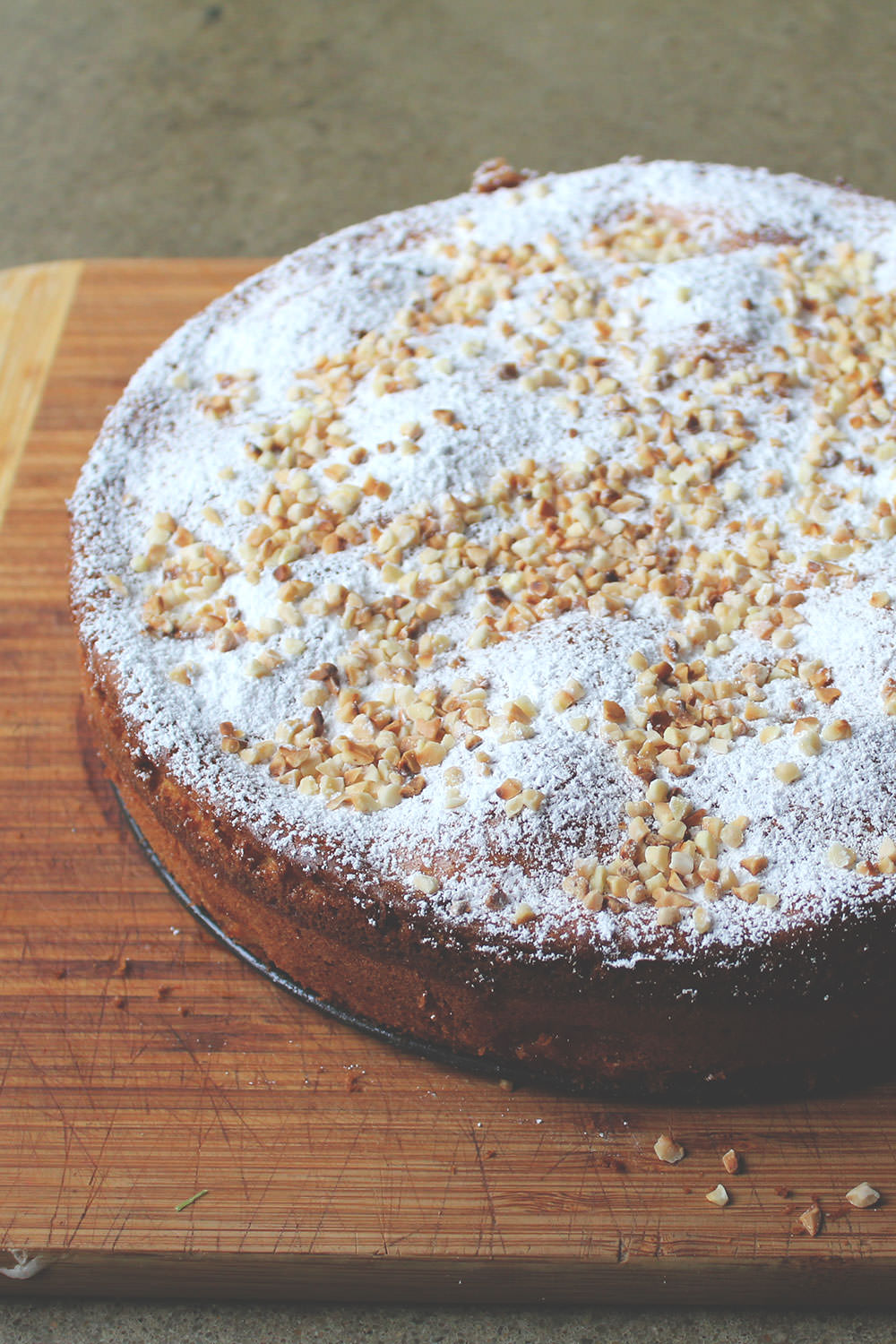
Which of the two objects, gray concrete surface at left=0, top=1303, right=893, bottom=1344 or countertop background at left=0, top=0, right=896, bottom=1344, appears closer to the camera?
gray concrete surface at left=0, top=1303, right=893, bottom=1344

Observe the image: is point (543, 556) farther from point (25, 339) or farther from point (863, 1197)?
point (25, 339)

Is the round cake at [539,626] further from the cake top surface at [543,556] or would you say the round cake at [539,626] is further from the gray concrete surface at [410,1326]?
the gray concrete surface at [410,1326]

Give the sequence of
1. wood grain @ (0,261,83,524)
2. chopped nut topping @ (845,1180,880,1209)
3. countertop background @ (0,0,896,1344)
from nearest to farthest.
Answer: chopped nut topping @ (845,1180,880,1209) < wood grain @ (0,261,83,524) < countertop background @ (0,0,896,1344)

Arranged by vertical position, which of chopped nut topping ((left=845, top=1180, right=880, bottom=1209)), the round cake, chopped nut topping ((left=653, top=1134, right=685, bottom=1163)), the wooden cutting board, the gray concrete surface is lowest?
the gray concrete surface

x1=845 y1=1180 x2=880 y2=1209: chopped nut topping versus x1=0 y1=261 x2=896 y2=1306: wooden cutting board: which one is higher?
x1=845 y1=1180 x2=880 y2=1209: chopped nut topping

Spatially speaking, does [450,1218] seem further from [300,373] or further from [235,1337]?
[300,373]

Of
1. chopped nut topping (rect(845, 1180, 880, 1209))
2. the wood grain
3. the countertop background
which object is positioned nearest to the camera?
chopped nut topping (rect(845, 1180, 880, 1209))

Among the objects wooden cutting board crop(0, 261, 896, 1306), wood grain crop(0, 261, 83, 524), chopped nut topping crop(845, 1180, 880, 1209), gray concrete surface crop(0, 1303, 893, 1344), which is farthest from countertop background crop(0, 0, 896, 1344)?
chopped nut topping crop(845, 1180, 880, 1209)

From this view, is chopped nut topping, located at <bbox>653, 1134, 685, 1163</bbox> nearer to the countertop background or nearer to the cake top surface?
the cake top surface
